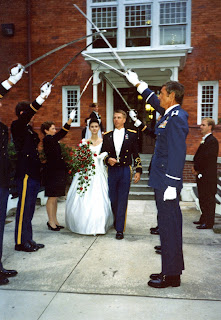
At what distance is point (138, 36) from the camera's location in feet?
38.9

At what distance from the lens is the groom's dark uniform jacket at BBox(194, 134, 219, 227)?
18.6 ft

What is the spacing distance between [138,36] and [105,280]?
403 inches

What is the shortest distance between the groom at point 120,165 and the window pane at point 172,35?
734 centimetres

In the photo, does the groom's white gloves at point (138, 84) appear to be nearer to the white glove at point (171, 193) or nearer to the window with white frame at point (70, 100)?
the white glove at point (171, 193)

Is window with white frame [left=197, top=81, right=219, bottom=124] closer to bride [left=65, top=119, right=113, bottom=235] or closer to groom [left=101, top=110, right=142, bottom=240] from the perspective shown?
groom [left=101, top=110, right=142, bottom=240]

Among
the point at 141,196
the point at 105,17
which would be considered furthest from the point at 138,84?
the point at 105,17

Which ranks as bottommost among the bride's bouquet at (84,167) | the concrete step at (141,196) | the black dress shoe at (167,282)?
the concrete step at (141,196)

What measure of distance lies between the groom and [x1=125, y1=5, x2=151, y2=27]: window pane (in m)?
7.78

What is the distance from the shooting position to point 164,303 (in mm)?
3002

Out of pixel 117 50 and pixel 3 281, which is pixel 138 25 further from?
pixel 3 281

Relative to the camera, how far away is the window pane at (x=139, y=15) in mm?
11680

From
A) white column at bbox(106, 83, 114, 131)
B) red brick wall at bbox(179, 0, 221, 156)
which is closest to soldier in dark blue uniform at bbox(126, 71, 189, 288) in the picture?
red brick wall at bbox(179, 0, 221, 156)

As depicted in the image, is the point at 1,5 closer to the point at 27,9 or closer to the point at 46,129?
the point at 27,9

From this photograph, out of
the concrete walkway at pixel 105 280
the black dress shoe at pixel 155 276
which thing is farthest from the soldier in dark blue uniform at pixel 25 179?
the black dress shoe at pixel 155 276
